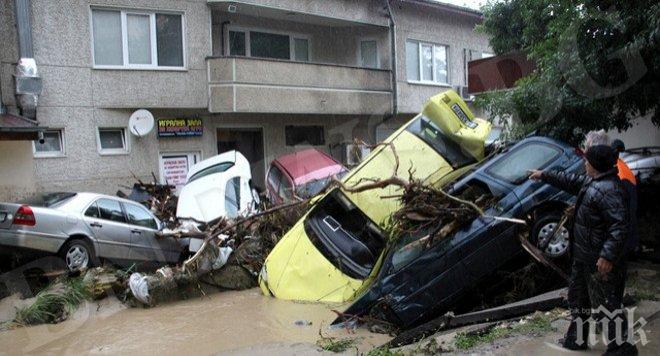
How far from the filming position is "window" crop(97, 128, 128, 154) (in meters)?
12.8

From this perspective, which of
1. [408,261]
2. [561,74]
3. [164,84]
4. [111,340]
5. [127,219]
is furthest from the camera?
[164,84]

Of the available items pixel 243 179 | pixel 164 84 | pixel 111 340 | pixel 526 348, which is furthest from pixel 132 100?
pixel 526 348

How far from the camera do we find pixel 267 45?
16047mm

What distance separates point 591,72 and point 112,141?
10485 mm

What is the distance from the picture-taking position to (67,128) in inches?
477

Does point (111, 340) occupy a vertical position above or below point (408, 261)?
below

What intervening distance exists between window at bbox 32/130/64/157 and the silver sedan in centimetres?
376

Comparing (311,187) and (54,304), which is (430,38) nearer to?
(311,187)

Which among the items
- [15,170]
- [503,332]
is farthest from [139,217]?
[503,332]

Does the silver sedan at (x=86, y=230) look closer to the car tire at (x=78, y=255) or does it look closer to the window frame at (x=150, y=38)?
the car tire at (x=78, y=255)

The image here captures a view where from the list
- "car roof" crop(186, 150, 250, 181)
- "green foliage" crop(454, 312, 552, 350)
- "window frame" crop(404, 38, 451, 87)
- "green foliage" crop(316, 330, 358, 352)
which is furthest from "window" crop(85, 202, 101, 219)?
"window frame" crop(404, 38, 451, 87)

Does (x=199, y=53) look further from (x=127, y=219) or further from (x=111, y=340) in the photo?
(x=111, y=340)

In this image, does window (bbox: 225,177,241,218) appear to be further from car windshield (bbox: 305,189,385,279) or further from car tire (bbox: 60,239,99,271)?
car windshield (bbox: 305,189,385,279)

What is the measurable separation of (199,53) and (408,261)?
383 inches
